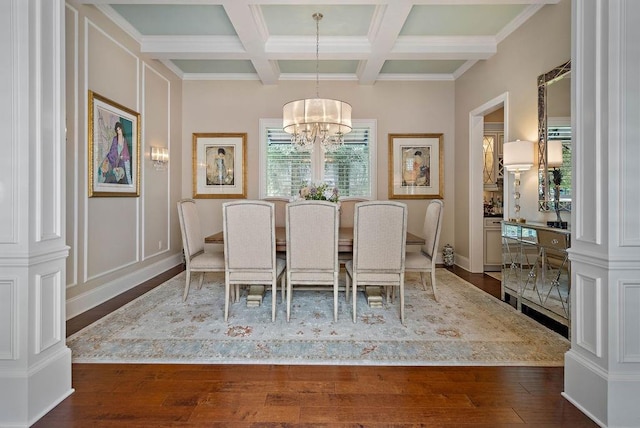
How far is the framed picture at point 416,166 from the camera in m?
5.57

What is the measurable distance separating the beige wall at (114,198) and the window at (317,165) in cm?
148

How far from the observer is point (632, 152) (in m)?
1.58

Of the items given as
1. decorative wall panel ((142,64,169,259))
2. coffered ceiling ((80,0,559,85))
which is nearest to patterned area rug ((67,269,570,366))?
decorative wall panel ((142,64,169,259))

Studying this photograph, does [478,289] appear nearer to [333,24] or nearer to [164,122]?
[333,24]

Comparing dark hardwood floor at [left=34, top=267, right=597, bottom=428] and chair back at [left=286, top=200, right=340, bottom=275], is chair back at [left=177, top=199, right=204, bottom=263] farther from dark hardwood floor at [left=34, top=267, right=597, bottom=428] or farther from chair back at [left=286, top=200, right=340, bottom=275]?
dark hardwood floor at [left=34, top=267, right=597, bottom=428]

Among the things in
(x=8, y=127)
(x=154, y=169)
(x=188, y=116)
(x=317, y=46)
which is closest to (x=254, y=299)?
(x=8, y=127)

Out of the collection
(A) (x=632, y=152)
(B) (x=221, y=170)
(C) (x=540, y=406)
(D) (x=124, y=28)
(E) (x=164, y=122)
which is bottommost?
(C) (x=540, y=406)

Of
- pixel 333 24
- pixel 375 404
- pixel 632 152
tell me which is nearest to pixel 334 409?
pixel 375 404

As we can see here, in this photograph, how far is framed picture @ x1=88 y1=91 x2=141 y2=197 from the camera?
3340mm

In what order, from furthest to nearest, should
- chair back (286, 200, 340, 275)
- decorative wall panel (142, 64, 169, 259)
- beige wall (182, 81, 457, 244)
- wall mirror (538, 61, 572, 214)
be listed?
beige wall (182, 81, 457, 244)
decorative wall panel (142, 64, 169, 259)
wall mirror (538, 61, 572, 214)
chair back (286, 200, 340, 275)

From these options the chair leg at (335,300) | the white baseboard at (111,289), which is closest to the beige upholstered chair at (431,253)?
the chair leg at (335,300)

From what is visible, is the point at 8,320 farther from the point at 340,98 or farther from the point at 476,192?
the point at 476,192

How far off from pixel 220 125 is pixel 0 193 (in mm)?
4189

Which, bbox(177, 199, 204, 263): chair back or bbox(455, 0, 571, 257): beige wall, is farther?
bbox(177, 199, 204, 263): chair back
